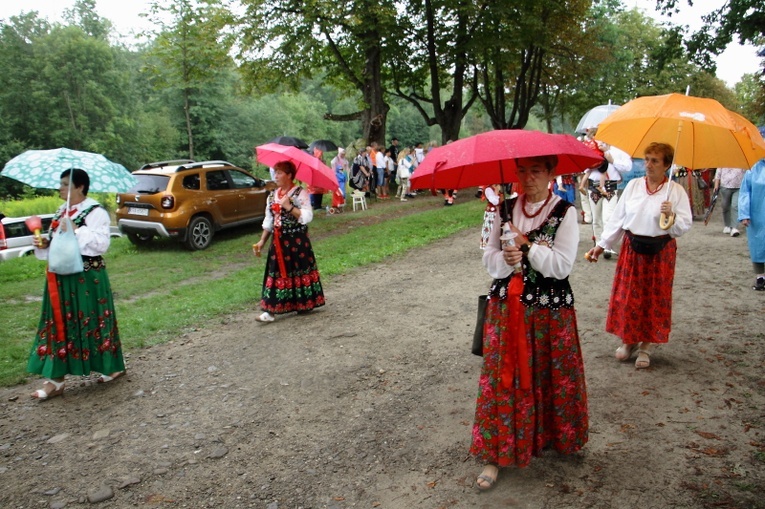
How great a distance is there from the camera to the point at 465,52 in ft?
72.1

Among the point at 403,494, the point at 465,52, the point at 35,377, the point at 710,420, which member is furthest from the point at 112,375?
the point at 465,52

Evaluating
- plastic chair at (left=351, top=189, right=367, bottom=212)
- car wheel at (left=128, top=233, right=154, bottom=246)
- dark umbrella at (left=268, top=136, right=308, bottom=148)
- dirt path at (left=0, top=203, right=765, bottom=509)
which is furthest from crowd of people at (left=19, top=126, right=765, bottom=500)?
plastic chair at (left=351, top=189, right=367, bottom=212)

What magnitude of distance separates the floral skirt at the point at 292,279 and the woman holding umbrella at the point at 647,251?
136 inches

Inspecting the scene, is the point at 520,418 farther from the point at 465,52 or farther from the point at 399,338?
the point at 465,52

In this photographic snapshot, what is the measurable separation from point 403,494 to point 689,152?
348cm

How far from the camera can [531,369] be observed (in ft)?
10.6

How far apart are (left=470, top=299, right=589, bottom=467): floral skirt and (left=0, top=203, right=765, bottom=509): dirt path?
0.92 ft

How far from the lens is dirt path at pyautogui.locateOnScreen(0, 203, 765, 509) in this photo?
11.1 ft

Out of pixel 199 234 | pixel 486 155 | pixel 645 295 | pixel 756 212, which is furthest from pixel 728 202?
pixel 199 234

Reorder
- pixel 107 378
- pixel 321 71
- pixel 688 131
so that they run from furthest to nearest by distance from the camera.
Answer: pixel 321 71, pixel 107 378, pixel 688 131

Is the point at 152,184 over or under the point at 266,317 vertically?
over

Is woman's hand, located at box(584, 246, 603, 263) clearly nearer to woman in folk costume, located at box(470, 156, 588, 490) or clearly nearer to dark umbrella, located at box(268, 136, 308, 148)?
woman in folk costume, located at box(470, 156, 588, 490)

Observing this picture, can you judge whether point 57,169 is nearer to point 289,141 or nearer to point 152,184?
point 152,184

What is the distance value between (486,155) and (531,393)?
4.67 feet
